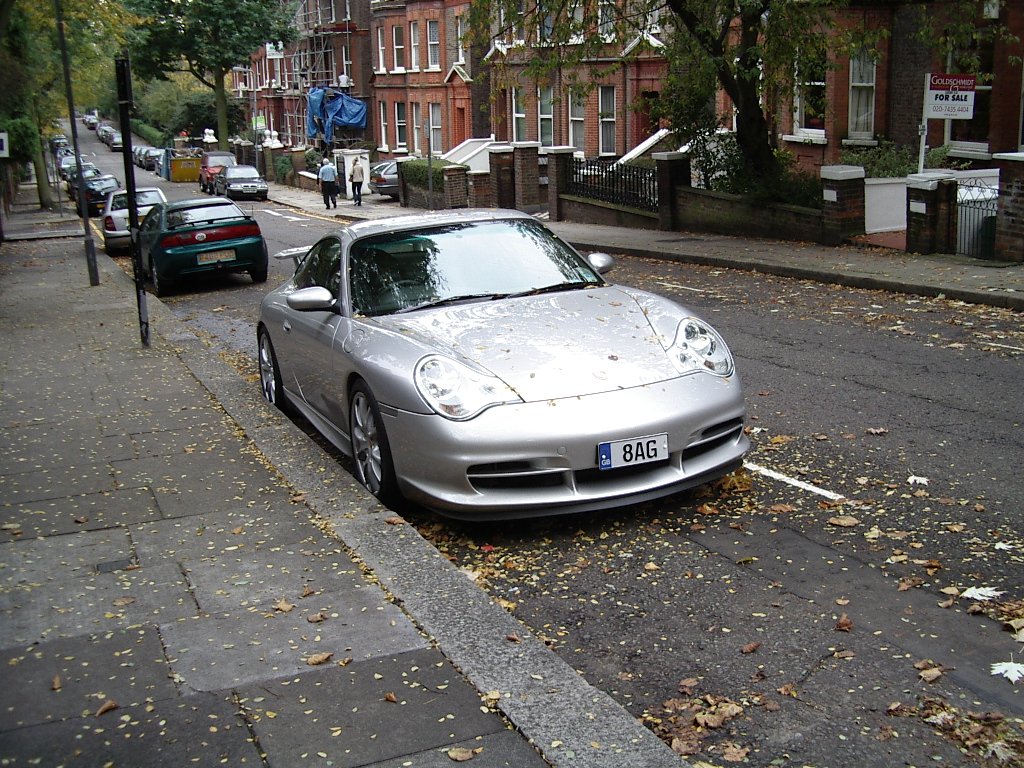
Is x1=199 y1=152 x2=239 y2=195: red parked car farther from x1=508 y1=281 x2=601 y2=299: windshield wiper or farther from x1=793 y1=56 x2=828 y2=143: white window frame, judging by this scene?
x1=508 y1=281 x2=601 y2=299: windshield wiper

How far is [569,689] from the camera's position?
400 cm

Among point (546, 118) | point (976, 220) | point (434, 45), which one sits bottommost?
point (976, 220)

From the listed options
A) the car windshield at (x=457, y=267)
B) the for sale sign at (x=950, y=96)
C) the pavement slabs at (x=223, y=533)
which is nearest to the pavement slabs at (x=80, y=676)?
the pavement slabs at (x=223, y=533)

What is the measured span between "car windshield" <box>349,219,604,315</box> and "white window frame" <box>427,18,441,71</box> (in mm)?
46386

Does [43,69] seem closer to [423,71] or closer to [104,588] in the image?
[423,71]

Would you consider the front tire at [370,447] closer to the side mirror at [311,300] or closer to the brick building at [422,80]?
the side mirror at [311,300]

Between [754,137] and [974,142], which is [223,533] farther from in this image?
[974,142]

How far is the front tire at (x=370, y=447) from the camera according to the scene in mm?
6309

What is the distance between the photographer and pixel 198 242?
749 inches

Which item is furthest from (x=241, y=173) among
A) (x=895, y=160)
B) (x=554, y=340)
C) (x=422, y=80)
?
(x=554, y=340)

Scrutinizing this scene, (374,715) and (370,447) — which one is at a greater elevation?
(370,447)

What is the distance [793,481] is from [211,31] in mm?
65266

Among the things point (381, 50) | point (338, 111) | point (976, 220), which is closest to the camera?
point (976, 220)

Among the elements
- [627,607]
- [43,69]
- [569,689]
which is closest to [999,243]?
[627,607]
